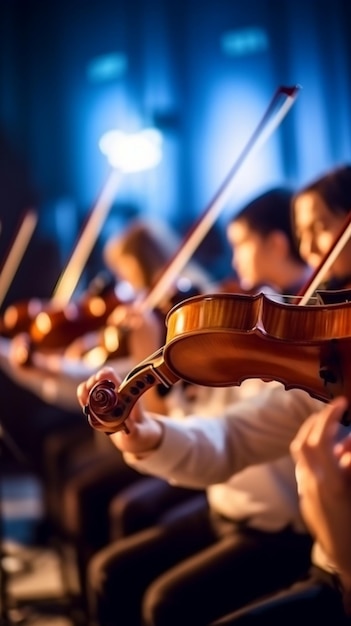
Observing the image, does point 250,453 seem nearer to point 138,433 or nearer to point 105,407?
point 138,433

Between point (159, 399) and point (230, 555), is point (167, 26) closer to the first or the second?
point (159, 399)

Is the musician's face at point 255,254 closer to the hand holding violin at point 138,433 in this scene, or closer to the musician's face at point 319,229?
the musician's face at point 319,229

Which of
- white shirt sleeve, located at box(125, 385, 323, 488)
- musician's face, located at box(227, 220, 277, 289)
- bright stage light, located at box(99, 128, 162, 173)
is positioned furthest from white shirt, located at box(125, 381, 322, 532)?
bright stage light, located at box(99, 128, 162, 173)

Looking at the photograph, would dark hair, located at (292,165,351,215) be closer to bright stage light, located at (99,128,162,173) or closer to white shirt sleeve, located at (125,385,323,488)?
white shirt sleeve, located at (125,385,323,488)

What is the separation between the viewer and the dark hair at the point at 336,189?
1.14 m

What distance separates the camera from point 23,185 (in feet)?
11.6

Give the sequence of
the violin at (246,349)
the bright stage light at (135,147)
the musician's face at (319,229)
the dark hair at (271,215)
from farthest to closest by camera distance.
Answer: the bright stage light at (135,147)
the dark hair at (271,215)
the musician's face at (319,229)
the violin at (246,349)

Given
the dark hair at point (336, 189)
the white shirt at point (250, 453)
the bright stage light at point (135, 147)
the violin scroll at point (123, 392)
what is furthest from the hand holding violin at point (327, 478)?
the bright stage light at point (135, 147)

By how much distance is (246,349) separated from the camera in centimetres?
85

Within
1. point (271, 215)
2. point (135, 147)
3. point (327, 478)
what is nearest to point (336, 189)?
point (271, 215)

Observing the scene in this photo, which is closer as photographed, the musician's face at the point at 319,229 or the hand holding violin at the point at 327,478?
the hand holding violin at the point at 327,478

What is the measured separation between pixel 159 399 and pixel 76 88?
238 centimetres

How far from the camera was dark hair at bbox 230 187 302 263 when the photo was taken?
57.4 inches

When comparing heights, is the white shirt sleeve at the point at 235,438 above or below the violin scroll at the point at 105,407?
below
